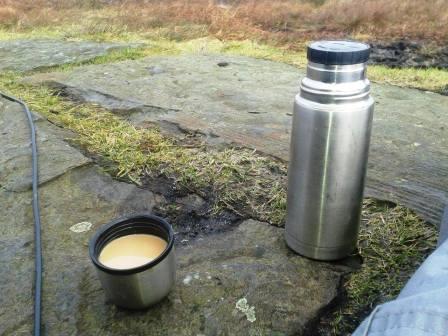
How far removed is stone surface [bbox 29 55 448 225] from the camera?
2.17 metres

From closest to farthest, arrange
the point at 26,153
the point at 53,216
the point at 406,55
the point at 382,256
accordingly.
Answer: the point at 382,256
the point at 53,216
the point at 26,153
the point at 406,55

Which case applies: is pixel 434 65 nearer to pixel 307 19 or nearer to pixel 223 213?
pixel 307 19

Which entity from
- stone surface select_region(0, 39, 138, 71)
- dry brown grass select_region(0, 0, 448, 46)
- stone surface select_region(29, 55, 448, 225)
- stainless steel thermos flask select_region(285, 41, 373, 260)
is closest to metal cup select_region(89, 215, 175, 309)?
stainless steel thermos flask select_region(285, 41, 373, 260)

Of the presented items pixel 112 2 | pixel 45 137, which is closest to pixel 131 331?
pixel 45 137

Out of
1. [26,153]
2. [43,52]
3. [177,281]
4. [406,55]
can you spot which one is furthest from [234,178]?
[406,55]

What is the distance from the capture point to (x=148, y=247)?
4.67ft

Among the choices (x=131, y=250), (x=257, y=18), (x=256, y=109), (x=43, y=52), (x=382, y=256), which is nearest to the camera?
(x=131, y=250)

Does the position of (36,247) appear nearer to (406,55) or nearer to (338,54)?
(338,54)

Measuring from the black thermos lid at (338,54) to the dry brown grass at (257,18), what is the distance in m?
6.58

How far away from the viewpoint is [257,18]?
967 centimetres

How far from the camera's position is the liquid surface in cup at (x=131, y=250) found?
4.47 ft

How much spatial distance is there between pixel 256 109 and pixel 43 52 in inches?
120

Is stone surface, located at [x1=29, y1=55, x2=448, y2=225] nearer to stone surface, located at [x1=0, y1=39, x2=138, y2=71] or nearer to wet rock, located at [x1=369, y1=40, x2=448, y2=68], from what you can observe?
stone surface, located at [x1=0, y1=39, x2=138, y2=71]

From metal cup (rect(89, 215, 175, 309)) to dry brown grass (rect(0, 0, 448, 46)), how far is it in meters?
6.66
